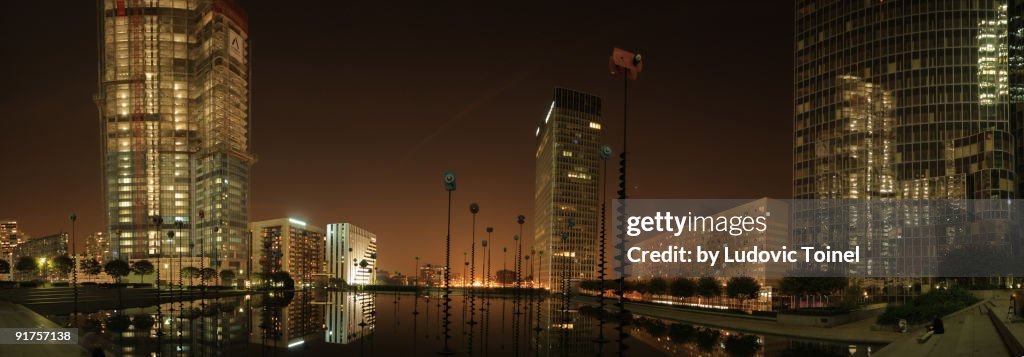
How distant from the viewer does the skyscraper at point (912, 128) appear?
3787 inches

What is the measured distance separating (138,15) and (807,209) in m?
171

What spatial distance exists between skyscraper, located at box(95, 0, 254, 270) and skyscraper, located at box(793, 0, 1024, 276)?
14780cm

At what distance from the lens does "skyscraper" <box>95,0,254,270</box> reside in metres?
176

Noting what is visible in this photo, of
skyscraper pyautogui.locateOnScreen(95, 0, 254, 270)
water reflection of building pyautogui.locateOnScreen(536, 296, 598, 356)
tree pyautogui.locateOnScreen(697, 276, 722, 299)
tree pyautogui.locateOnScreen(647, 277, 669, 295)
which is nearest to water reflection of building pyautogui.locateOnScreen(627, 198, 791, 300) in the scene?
tree pyautogui.locateOnScreen(647, 277, 669, 295)

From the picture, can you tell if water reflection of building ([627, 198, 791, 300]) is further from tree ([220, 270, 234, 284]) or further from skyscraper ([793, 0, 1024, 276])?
tree ([220, 270, 234, 284])

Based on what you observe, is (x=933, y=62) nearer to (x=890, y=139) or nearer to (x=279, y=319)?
(x=890, y=139)

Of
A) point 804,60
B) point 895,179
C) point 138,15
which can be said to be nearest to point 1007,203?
point 895,179

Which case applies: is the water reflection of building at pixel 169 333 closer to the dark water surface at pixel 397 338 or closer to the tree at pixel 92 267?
the dark water surface at pixel 397 338

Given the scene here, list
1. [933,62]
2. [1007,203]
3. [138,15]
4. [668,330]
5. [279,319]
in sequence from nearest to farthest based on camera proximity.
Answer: [668,330], [279,319], [1007,203], [933,62], [138,15]

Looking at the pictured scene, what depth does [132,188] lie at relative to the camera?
6929 inches

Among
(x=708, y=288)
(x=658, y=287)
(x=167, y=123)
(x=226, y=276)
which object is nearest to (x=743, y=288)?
(x=708, y=288)

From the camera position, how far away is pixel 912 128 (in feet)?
343

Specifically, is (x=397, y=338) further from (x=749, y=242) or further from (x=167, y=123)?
(x=167, y=123)

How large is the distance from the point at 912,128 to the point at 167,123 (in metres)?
174
